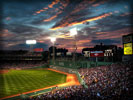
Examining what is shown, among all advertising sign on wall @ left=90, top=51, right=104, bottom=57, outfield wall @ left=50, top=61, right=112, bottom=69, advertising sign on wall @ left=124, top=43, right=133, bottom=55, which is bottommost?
outfield wall @ left=50, top=61, right=112, bottom=69

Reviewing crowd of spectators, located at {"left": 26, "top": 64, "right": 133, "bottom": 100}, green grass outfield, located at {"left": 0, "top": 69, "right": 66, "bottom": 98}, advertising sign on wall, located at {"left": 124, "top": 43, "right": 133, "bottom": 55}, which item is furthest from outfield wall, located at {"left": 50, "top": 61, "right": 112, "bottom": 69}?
crowd of spectators, located at {"left": 26, "top": 64, "right": 133, "bottom": 100}

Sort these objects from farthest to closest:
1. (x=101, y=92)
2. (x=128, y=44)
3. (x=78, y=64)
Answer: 1. (x=78, y=64)
2. (x=128, y=44)
3. (x=101, y=92)

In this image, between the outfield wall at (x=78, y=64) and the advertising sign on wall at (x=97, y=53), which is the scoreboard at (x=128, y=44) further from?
the outfield wall at (x=78, y=64)

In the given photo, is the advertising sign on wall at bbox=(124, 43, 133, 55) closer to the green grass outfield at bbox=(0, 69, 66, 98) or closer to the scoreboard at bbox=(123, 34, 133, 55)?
the scoreboard at bbox=(123, 34, 133, 55)

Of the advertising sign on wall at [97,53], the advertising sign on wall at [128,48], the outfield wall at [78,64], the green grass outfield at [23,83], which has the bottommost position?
the green grass outfield at [23,83]

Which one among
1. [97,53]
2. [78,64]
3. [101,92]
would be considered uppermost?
[97,53]

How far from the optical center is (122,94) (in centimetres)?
914

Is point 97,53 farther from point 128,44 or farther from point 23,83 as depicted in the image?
point 23,83

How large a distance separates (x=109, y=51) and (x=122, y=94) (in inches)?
760

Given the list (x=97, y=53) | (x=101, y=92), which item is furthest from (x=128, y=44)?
(x=101, y=92)

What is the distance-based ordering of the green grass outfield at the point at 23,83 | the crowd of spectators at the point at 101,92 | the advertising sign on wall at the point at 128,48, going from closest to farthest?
the crowd of spectators at the point at 101,92 < the green grass outfield at the point at 23,83 < the advertising sign on wall at the point at 128,48

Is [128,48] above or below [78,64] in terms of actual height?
above

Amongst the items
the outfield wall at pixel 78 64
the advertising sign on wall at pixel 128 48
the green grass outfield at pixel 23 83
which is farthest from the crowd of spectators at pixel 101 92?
the outfield wall at pixel 78 64

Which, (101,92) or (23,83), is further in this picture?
(23,83)
